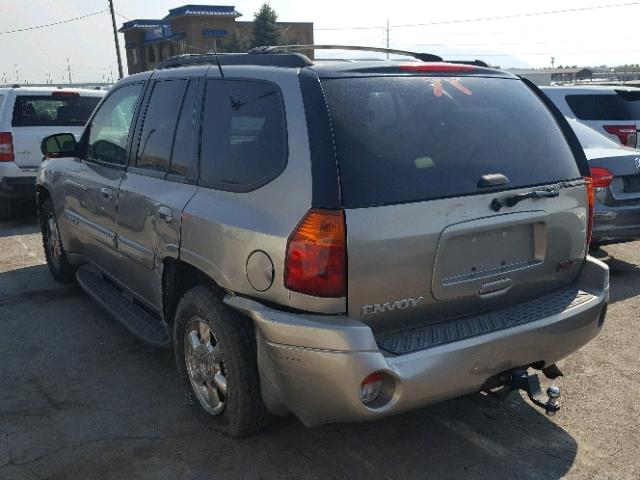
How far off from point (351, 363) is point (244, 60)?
175cm

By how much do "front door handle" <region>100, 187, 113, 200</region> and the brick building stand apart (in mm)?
57423

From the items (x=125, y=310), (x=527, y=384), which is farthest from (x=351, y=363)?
(x=125, y=310)

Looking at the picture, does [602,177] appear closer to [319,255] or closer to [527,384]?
[527,384]

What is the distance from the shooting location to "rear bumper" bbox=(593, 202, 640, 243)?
19.0ft

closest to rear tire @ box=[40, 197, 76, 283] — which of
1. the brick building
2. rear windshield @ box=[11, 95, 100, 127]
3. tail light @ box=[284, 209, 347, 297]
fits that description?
rear windshield @ box=[11, 95, 100, 127]

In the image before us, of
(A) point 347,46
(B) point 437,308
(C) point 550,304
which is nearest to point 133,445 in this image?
(B) point 437,308

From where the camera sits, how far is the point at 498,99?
3.30 m

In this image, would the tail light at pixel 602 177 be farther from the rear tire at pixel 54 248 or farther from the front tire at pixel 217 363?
the rear tire at pixel 54 248

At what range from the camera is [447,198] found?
9.27 feet

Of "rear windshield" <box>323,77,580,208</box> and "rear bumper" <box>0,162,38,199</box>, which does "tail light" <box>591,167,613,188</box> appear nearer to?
"rear windshield" <box>323,77,580,208</box>

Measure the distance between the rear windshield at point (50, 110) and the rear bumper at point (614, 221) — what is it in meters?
7.12

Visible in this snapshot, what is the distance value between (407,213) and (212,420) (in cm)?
156

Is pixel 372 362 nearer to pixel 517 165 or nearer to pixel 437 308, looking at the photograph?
pixel 437 308

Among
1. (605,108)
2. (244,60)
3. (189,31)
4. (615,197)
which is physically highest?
(189,31)
